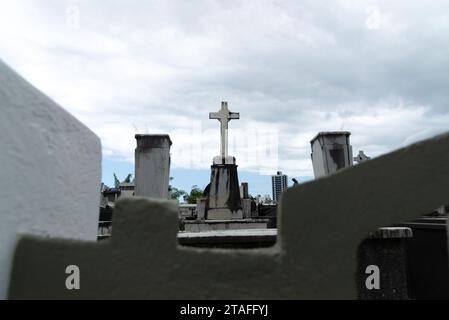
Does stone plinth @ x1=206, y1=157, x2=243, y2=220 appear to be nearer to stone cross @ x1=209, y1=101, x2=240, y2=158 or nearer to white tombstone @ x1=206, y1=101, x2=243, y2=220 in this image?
white tombstone @ x1=206, y1=101, x2=243, y2=220

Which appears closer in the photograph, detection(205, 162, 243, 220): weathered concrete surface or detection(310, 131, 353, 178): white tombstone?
detection(310, 131, 353, 178): white tombstone

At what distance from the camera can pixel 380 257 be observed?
146 inches

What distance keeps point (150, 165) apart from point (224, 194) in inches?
133

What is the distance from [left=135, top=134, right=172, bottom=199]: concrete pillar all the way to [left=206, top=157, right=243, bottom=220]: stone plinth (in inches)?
119

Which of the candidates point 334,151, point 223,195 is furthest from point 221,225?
point 334,151

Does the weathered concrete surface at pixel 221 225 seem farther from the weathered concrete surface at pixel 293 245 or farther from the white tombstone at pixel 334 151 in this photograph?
the weathered concrete surface at pixel 293 245

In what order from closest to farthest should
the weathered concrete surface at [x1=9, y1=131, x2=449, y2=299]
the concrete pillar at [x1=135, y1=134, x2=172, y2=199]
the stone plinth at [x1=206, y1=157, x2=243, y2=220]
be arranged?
the weathered concrete surface at [x1=9, y1=131, x2=449, y2=299] → the concrete pillar at [x1=135, y1=134, x2=172, y2=199] → the stone plinth at [x1=206, y1=157, x2=243, y2=220]

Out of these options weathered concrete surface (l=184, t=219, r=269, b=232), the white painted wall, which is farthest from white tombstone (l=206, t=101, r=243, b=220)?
the white painted wall

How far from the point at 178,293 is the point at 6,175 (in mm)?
1241

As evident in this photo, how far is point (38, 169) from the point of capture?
2523 millimetres

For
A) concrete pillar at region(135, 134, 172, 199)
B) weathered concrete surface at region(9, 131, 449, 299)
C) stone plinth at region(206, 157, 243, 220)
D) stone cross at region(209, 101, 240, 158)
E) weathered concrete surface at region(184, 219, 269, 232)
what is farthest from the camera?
stone cross at region(209, 101, 240, 158)

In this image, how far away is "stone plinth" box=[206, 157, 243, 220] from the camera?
10.5 metres

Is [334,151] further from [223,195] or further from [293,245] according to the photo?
[293,245]
